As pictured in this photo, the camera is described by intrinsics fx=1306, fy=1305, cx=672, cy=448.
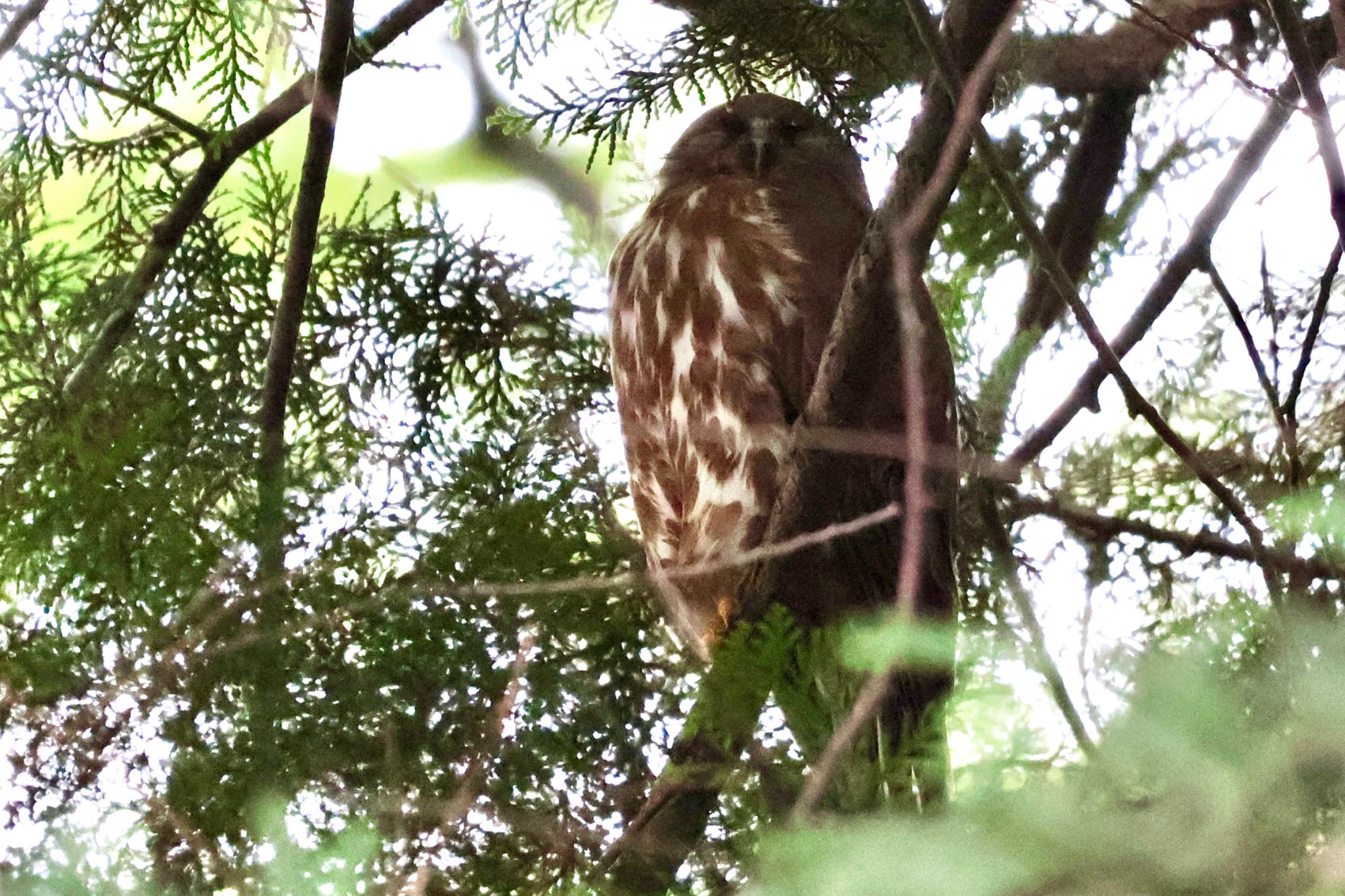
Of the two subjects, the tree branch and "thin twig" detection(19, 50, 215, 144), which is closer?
the tree branch

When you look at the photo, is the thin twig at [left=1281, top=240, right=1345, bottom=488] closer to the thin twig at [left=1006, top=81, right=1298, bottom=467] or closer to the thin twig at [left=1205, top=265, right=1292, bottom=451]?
the thin twig at [left=1205, top=265, right=1292, bottom=451]

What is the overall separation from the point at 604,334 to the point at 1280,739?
1.88 meters

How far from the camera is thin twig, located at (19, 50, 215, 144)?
1.79 metres

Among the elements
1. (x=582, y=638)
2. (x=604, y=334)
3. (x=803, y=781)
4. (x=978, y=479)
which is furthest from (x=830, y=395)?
(x=604, y=334)

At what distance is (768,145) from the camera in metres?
2.74

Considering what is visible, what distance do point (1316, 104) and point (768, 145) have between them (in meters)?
1.42

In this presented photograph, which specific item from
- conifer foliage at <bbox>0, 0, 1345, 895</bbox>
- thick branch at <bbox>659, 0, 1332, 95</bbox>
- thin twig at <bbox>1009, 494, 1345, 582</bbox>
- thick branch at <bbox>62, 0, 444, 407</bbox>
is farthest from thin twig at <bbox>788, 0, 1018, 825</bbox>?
thick branch at <bbox>62, 0, 444, 407</bbox>

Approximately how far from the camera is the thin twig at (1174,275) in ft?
5.69

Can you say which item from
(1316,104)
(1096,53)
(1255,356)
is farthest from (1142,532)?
(1096,53)

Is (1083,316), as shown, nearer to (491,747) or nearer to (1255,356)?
(1255,356)

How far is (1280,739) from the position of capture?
73cm

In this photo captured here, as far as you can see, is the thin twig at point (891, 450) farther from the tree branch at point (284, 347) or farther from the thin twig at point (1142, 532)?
the tree branch at point (284, 347)

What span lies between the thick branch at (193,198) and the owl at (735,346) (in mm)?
674

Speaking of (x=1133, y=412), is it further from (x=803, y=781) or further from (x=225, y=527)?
(x=225, y=527)
